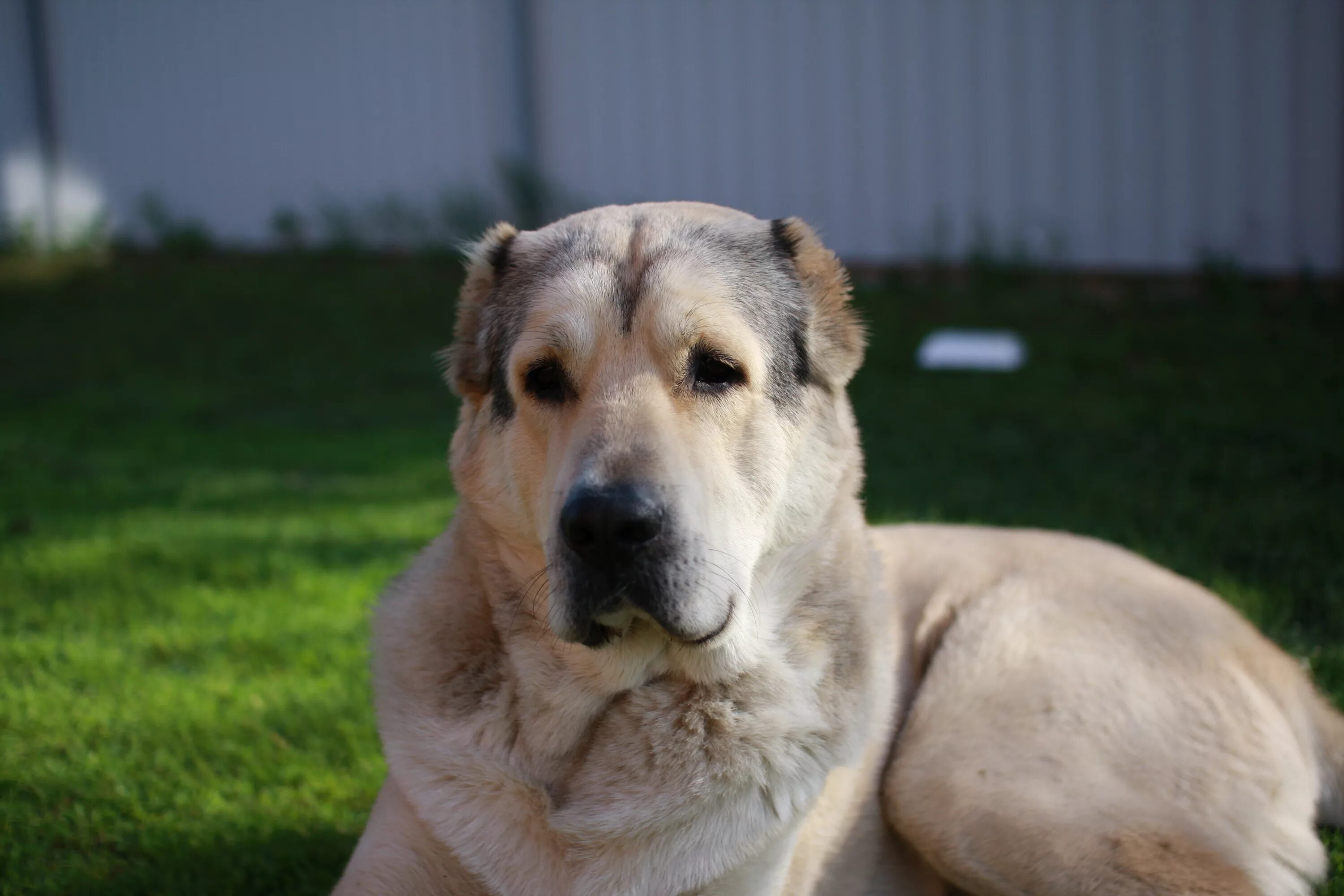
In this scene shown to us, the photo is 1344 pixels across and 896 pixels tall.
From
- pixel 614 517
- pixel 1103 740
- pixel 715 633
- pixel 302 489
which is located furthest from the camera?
pixel 302 489

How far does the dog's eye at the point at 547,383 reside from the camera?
101 inches

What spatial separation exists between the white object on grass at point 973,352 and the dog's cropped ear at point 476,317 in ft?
19.8

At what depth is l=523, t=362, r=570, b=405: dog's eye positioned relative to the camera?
2.56 metres

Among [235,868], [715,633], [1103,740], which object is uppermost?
[715,633]

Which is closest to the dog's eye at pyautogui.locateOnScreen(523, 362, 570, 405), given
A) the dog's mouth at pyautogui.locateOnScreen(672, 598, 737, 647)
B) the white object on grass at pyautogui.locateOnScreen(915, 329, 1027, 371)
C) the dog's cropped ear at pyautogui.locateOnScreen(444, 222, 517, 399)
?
the dog's cropped ear at pyautogui.locateOnScreen(444, 222, 517, 399)

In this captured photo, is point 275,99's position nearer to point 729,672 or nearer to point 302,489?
point 302,489

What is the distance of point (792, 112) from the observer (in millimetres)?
10438

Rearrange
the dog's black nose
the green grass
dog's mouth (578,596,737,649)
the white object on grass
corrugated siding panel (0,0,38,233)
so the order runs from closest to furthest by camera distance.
→ 1. the dog's black nose
2. dog's mouth (578,596,737,649)
3. the green grass
4. the white object on grass
5. corrugated siding panel (0,0,38,233)

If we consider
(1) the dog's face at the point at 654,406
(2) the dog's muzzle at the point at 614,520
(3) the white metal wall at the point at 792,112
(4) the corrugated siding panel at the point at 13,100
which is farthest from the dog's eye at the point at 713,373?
(4) the corrugated siding panel at the point at 13,100

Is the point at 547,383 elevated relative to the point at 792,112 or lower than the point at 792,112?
lower

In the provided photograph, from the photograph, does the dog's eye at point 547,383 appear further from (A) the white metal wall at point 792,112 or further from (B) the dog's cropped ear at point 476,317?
(A) the white metal wall at point 792,112

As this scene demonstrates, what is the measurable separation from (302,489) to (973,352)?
4907 mm

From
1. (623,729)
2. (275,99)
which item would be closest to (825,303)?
(623,729)

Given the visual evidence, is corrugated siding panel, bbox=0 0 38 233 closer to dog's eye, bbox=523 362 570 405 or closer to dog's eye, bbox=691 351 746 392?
dog's eye, bbox=523 362 570 405
